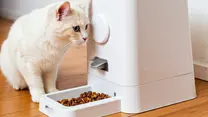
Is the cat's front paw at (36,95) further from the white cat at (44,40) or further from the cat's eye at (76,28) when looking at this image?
the cat's eye at (76,28)

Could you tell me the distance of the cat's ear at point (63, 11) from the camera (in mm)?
1190

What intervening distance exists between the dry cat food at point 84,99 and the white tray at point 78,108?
0.15 feet

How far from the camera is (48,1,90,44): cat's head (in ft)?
3.94

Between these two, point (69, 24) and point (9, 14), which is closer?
point (69, 24)

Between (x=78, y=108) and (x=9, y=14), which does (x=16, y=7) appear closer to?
(x=9, y=14)

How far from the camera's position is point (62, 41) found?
126 centimetres

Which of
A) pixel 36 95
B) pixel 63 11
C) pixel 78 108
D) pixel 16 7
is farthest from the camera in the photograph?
pixel 16 7

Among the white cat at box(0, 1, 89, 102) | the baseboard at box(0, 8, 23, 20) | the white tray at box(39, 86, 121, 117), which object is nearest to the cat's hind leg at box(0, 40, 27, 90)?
the white cat at box(0, 1, 89, 102)

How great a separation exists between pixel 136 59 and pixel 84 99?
Result: 0.23 meters

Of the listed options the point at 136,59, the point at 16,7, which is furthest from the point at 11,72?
the point at 16,7

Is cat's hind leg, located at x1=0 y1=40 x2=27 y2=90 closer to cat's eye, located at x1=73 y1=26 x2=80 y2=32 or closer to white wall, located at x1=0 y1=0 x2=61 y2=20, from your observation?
cat's eye, located at x1=73 y1=26 x2=80 y2=32

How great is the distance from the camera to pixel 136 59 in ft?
3.79

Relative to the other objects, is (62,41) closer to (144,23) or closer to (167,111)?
(144,23)

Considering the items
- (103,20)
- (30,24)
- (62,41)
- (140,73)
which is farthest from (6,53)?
(140,73)
